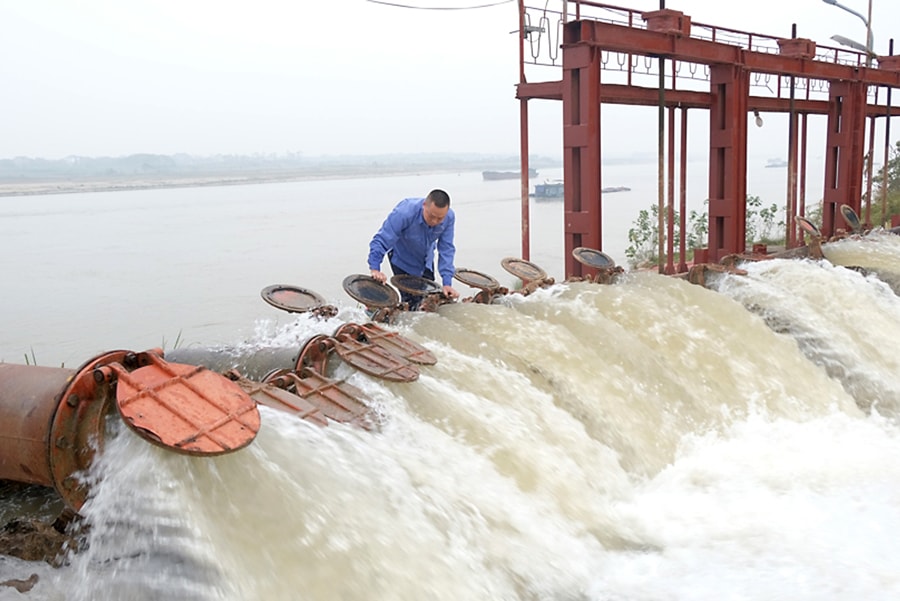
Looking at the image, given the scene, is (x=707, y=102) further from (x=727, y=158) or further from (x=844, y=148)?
(x=844, y=148)

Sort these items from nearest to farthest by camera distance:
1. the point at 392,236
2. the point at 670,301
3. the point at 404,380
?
the point at 404,380, the point at 392,236, the point at 670,301

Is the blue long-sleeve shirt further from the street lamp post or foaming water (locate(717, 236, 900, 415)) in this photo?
the street lamp post

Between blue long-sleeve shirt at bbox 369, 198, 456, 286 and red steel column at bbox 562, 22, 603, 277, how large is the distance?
205cm

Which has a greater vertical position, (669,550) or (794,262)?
(794,262)

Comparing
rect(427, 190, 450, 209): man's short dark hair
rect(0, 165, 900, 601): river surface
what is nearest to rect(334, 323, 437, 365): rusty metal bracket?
rect(0, 165, 900, 601): river surface

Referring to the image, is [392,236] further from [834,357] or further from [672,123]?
[672,123]

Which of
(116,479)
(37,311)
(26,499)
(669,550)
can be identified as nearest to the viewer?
(116,479)

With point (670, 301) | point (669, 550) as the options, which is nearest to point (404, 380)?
point (669, 550)

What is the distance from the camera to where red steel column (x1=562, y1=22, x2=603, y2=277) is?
8.34 metres

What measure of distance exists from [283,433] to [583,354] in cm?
306

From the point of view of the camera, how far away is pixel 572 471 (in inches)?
182

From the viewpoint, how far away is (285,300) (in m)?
6.13

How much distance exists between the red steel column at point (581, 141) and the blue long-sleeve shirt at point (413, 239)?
6.73ft

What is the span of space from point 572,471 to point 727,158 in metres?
7.66
